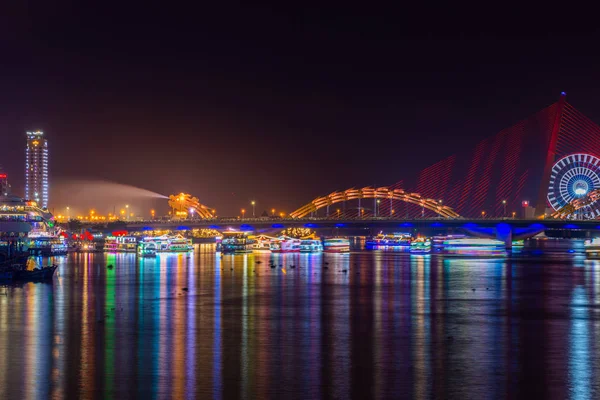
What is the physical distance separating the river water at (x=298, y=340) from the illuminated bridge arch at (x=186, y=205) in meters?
140

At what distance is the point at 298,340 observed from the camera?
24734 millimetres

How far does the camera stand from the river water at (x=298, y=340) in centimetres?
1842

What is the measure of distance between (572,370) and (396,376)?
4529mm

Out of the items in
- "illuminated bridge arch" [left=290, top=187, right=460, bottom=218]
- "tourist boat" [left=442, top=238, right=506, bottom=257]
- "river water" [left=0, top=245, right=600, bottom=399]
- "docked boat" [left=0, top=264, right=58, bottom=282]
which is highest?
"illuminated bridge arch" [left=290, top=187, right=460, bottom=218]

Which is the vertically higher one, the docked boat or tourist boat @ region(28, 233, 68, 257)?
tourist boat @ region(28, 233, 68, 257)

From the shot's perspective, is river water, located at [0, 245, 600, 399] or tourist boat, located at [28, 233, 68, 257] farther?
tourist boat, located at [28, 233, 68, 257]

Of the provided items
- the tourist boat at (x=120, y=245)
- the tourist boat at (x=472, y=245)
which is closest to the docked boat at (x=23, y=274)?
the tourist boat at (x=120, y=245)

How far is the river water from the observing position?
725 inches

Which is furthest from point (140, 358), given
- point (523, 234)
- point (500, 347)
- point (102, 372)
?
point (523, 234)

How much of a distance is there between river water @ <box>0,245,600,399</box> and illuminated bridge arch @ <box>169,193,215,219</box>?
461 ft

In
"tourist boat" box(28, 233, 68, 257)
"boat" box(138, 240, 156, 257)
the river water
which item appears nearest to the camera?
the river water

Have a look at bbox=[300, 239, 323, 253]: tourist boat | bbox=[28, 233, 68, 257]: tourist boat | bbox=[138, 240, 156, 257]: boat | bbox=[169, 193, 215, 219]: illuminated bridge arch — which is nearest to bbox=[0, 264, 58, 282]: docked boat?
bbox=[28, 233, 68, 257]: tourist boat

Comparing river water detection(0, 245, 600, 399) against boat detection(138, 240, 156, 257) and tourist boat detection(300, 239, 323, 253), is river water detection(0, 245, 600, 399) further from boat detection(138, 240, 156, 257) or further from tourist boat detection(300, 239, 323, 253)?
tourist boat detection(300, 239, 323, 253)

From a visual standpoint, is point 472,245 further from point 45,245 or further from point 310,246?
point 45,245
